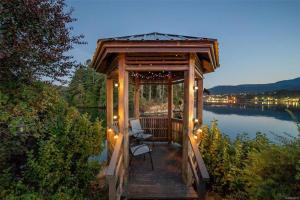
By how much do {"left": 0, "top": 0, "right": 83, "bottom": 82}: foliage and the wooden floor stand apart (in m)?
2.79

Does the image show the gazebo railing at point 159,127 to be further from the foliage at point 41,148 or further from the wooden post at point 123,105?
the foliage at point 41,148

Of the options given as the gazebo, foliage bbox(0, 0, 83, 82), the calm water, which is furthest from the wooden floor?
the calm water

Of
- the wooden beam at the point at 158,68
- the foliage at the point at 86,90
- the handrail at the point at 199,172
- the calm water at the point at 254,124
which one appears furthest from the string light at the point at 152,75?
the foliage at the point at 86,90

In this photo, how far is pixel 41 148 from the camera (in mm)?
4043

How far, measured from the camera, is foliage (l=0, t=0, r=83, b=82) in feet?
12.5

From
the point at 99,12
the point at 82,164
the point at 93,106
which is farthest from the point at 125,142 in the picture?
the point at 99,12

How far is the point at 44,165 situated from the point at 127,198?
167 cm

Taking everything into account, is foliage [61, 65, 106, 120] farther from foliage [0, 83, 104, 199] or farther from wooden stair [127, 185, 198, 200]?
wooden stair [127, 185, 198, 200]

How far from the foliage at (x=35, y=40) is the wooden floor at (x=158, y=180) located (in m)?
2.79

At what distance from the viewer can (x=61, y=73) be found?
15.0 feet

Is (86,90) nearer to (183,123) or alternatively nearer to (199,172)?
(183,123)

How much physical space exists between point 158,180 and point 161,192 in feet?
1.52

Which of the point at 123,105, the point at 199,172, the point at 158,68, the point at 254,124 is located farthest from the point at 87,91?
the point at 199,172

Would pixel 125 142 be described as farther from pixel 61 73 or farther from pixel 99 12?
pixel 99 12
